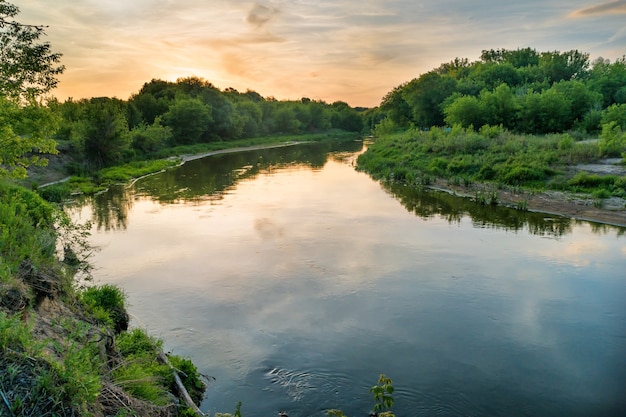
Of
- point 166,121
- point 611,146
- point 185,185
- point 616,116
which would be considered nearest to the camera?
point 611,146

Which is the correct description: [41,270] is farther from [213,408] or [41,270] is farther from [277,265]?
[277,265]

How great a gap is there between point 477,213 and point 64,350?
951 inches

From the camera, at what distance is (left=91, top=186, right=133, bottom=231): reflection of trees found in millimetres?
25938

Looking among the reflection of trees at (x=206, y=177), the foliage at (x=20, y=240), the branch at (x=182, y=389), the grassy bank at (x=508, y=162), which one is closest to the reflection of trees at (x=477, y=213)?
the grassy bank at (x=508, y=162)

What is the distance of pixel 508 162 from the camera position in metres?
34.4

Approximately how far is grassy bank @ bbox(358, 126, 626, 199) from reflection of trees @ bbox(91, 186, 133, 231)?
71.8 ft

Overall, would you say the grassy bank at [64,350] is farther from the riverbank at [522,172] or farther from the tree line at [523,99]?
the tree line at [523,99]

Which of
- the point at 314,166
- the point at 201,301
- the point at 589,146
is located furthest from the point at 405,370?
the point at 314,166

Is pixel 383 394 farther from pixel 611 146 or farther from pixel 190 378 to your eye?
pixel 611 146

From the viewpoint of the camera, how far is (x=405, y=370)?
10883mm

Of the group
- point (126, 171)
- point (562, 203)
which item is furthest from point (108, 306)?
point (126, 171)

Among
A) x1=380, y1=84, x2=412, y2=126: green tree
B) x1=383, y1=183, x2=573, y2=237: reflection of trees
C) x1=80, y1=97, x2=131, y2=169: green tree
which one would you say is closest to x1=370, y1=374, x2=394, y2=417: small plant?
x1=383, y1=183, x2=573, y2=237: reflection of trees

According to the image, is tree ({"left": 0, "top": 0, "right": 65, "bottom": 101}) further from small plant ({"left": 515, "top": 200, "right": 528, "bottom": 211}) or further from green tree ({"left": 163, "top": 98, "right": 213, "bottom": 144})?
green tree ({"left": 163, "top": 98, "right": 213, "bottom": 144})

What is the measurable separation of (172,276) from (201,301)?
292cm
